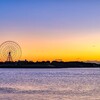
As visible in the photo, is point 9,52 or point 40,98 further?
point 9,52

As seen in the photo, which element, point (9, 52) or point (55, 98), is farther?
point (9, 52)

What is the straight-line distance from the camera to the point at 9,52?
600 ft

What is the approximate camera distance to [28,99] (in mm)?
47375

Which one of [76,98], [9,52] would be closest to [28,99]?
[76,98]

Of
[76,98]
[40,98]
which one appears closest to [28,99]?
[40,98]

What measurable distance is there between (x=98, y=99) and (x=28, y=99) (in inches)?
320

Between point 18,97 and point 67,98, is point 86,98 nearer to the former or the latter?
point 67,98

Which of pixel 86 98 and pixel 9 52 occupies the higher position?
pixel 9 52

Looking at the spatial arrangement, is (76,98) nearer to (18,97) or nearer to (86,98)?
(86,98)

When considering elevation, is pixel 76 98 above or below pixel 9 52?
below

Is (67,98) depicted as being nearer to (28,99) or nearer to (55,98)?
(55,98)

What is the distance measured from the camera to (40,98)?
4856cm

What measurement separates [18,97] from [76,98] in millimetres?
7004

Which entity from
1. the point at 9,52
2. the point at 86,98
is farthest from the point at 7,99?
the point at 9,52
